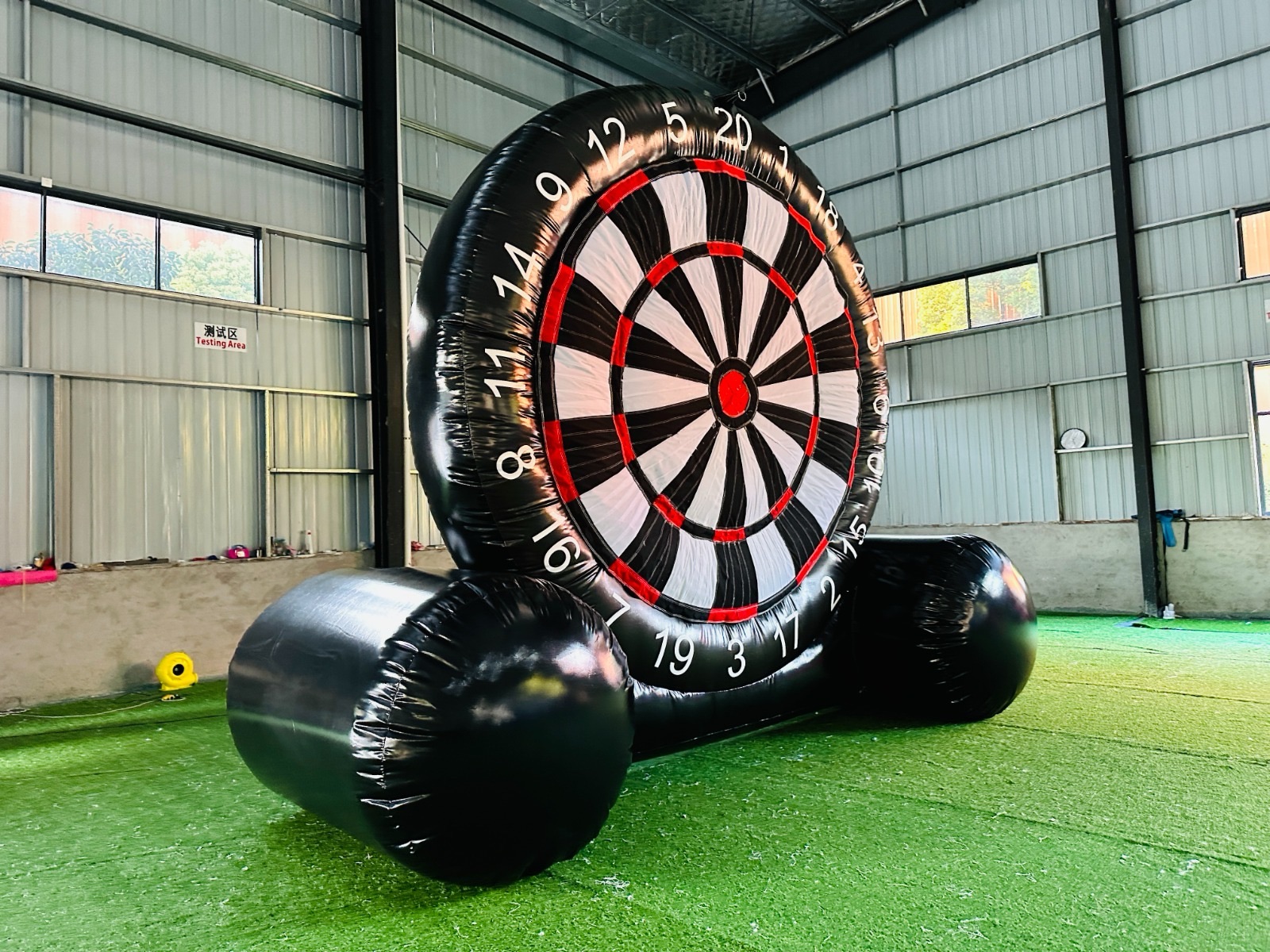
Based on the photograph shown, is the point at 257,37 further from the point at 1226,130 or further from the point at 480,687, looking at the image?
the point at 1226,130

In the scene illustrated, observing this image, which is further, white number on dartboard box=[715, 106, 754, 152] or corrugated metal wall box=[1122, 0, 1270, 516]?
corrugated metal wall box=[1122, 0, 1270, 516]

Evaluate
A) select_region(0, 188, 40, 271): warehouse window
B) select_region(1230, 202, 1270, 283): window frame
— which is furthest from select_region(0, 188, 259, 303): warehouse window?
select_region(1230, 202, 1270, 283): window frame

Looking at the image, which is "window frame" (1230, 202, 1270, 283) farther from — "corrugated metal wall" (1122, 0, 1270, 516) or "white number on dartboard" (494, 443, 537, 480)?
"white number on dartboard" (494, 443, 537, 480)

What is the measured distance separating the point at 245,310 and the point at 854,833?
520 centimetres

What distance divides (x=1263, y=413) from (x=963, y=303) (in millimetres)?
2417

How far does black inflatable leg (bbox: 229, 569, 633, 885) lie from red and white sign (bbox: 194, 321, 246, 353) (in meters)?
4.31

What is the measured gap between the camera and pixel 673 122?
250 cm

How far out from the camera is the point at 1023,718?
3158 millimetres

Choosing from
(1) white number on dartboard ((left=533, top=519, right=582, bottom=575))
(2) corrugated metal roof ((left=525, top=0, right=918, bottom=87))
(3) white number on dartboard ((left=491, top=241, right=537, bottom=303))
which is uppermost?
(2) corrugated metal roof ((left=525, top=0, right=918, bottom=87))

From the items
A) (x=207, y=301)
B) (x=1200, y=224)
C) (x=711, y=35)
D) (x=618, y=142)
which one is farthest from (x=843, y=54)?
(x=618, y=142)

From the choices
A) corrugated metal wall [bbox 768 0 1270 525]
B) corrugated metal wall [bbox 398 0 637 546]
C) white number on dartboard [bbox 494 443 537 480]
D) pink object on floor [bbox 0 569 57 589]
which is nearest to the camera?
white number on dartboard [bbox 494 443 537 480]

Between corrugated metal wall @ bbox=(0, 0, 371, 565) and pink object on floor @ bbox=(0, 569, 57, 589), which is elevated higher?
corrugated metal wall @ bbox=(0, 0, 371, 565)

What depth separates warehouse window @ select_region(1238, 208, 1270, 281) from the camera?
6297 mm

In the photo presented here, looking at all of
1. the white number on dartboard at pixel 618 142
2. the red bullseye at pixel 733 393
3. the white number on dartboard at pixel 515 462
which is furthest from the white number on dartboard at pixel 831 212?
the white number on dartboard at pixel 515 462
